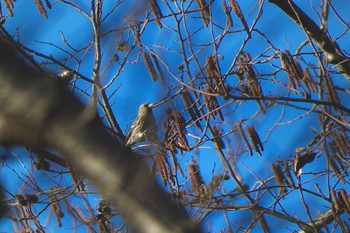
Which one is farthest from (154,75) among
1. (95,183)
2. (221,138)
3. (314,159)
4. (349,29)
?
(95,183)

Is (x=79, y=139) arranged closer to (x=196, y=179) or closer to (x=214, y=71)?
(x=196, y=179)

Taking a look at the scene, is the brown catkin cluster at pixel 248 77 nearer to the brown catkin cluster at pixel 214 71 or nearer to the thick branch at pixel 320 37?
the brown catkin cluster at pixel 214 71

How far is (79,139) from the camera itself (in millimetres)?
1229

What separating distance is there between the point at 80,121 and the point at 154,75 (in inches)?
129

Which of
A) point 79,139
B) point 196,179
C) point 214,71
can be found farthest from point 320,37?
point 79,139

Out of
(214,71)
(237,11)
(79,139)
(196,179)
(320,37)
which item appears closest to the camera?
(79,139)

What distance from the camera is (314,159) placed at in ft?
15.8

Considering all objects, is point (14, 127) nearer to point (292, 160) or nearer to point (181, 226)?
point (181, 226)

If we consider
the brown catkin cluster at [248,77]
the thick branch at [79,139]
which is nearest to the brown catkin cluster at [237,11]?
the brown catkin cluster at [248,77]

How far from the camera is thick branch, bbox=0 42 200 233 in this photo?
3.92 feet

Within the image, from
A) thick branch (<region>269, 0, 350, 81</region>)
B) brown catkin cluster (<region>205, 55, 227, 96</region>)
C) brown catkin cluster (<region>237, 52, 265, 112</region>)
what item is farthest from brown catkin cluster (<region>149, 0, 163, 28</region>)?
thick branch (<region>269, 0, 350, 81</region>)

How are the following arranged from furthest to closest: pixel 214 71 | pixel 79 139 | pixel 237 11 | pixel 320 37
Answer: pixel 320 37
pixel 237 11
pixel 214 71
pixel 79 139

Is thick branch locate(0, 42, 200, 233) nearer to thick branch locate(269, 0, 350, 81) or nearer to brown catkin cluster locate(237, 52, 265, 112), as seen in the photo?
brown catkin cluster locate(237, 52, 265, 112)

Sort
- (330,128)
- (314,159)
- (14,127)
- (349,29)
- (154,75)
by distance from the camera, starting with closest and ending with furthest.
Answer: (14,127)
(154,75)
(314,159)
(349,29)
(330,128)
